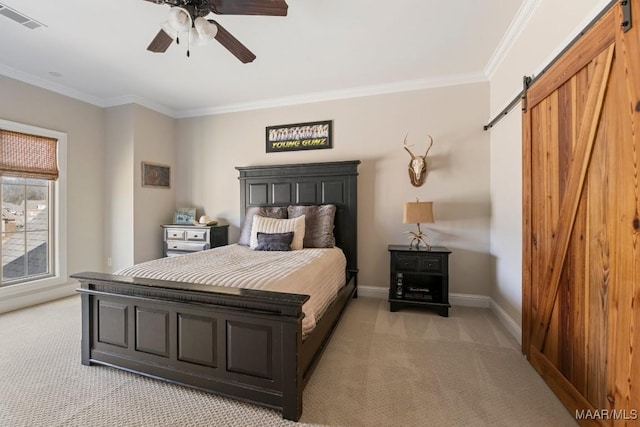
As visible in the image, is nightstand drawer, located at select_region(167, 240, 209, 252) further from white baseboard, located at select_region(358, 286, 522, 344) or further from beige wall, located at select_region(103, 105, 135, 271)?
white baseboard, located at select_region(358, 286, 522, 344)

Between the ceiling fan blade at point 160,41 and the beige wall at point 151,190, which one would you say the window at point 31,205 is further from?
the ceiling fan blade at point 160,41

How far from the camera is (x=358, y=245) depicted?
3.70m

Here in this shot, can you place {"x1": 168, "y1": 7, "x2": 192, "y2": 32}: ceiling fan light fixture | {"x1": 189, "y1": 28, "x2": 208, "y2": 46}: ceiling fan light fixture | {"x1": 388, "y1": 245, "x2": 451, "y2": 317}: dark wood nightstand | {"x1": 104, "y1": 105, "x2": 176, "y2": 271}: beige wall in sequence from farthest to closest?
{"x1": 104, "y1": 105, "x2": 176, "y2": 271}: beige wall → {"x1": 388, "y1": 245, "x2": 451, "y2": 317}: dark wood nightstand → {"x1": 189, "y1": 28, "x2": 208, "y2": 46}: ceiling fan light fixture → {"x1": 168, "y1": 7, "x2": 192, "y2": 32}: ceiling fan light fixture

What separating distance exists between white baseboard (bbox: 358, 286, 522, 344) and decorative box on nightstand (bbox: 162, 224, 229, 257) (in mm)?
2225

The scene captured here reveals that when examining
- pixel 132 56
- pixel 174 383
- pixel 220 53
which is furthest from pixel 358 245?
pixel 132 56

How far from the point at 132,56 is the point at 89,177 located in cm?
208

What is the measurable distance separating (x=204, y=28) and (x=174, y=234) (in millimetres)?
3163

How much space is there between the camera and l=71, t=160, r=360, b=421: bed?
1.51 meters

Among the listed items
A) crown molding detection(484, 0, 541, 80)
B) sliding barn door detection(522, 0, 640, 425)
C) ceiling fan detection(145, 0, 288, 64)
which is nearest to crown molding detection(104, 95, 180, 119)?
ceiling fan detection(145, 0, 288, 64)

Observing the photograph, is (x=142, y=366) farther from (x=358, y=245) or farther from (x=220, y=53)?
(x=220, y=53)

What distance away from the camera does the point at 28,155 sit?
131 inches

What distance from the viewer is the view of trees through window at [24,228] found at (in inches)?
125

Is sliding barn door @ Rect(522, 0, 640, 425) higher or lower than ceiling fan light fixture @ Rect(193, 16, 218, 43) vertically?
lower

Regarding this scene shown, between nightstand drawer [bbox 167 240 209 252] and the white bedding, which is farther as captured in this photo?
nightstand drawer [bbox 167 240 209 252]
